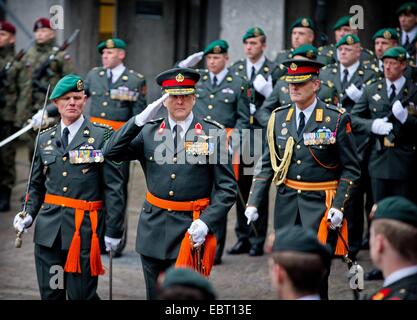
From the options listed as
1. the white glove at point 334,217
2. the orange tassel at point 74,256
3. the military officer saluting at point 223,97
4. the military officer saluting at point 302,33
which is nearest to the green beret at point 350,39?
the military officer saluting at point 302,33

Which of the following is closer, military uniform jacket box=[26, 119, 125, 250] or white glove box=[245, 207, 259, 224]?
military uniform jacket box=[26, 119, 125, 250]

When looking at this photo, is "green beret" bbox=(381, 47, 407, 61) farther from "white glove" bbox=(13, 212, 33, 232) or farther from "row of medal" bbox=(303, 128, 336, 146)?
"white glove" bbox=(13, 212, 33, 232)

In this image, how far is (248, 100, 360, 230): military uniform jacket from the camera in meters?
7.85

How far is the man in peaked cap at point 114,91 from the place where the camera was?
10.8 meters

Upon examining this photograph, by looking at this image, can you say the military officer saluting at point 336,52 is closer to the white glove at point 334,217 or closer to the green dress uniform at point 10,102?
the white glove at point 334,217

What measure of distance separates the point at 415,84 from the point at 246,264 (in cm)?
240

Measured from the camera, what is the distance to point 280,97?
395 inches

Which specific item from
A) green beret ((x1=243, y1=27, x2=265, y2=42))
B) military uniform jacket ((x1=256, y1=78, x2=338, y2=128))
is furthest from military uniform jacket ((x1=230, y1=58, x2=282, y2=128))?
military uniform jacket ((x1=256, y1=78, x2=338, y2=128))

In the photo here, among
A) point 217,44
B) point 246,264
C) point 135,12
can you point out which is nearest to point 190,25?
point 135,12

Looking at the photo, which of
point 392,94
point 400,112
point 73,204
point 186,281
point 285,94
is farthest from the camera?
point 285,94

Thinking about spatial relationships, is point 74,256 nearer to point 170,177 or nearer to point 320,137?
point 170,177

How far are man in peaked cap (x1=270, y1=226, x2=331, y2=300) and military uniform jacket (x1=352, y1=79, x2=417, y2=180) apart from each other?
16.2 feet

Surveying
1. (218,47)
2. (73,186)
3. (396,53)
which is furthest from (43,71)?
(73,186)

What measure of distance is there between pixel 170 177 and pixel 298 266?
8.91ft
